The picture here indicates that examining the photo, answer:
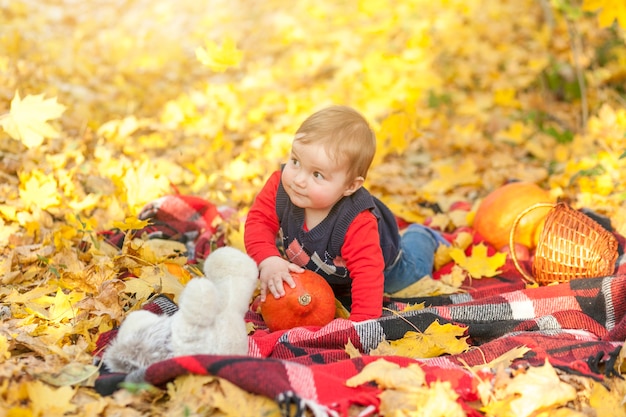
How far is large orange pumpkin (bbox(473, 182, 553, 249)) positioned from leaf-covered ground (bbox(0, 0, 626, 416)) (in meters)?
0.34

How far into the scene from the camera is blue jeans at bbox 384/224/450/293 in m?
2.94

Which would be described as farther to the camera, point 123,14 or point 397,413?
point 123,14

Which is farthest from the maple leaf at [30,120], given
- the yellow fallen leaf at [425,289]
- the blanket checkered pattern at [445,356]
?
the yellow fallen leaf at [425,289]

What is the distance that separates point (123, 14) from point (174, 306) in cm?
580

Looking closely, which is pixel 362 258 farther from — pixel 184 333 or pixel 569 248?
pixel 569 248

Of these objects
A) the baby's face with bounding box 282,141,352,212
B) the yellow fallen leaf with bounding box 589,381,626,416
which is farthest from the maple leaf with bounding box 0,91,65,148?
the yellow fallen leaf with bounding box 589,381,626,416

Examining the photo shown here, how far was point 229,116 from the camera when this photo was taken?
4664mm

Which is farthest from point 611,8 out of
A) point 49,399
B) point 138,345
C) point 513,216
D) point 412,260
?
point 49,399

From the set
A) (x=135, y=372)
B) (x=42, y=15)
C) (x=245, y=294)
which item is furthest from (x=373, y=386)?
(x=42, y=15)

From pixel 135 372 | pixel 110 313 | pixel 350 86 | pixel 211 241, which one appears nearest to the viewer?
pixel 135 372

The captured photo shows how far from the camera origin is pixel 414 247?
10.1ft

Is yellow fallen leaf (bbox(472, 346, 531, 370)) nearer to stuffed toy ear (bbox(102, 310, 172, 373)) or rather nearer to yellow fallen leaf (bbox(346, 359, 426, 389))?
yellow fallen leaf (bbox(346, 359, 426, 389))

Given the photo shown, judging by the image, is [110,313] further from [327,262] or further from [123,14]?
[123,14]

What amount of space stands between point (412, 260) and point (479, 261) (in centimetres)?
37
